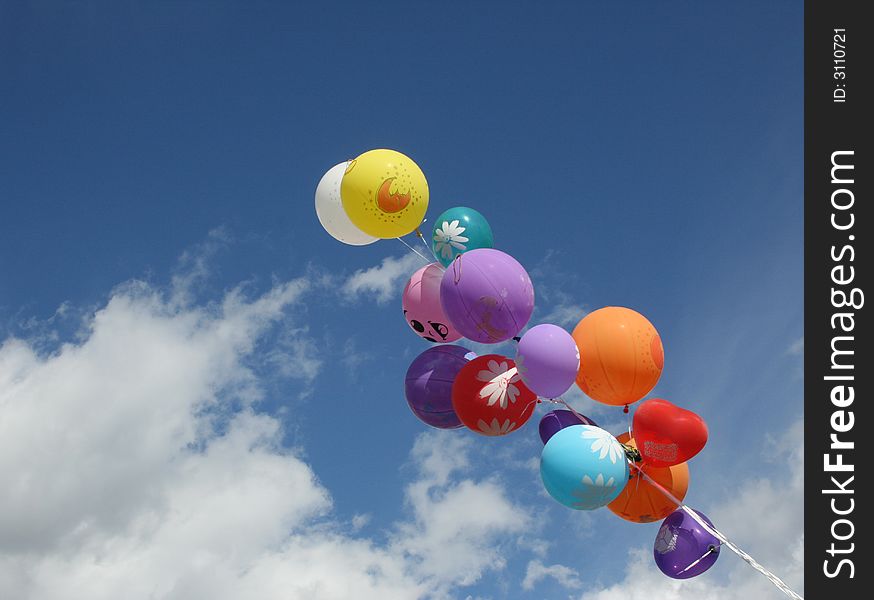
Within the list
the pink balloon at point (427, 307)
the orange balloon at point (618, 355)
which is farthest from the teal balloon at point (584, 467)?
the pink balloon at point (427, 307)

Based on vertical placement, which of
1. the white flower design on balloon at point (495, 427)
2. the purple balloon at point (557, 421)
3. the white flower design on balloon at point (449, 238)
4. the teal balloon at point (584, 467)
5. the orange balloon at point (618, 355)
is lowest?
the teal balloon at point (584, 467)

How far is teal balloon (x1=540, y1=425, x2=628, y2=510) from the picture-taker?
26.7 feet

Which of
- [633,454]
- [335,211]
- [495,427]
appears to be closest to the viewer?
[633,454]

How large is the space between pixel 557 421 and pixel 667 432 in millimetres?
1425

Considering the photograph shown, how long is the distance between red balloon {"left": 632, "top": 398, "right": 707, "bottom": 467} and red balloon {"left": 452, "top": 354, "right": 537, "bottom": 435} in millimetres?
1350

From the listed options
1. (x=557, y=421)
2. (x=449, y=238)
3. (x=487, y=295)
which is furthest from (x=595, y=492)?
(x=449, y=238)

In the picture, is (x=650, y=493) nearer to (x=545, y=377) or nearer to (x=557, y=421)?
(x=557, y=421)

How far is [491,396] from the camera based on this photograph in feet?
29.4

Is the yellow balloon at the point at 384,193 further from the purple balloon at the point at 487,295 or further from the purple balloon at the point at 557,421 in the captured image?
the purple balloon at the point at 557,421

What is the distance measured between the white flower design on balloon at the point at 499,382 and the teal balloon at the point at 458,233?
1.52 meters

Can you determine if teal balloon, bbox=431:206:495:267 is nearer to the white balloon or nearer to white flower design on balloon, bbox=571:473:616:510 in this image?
the white balloon

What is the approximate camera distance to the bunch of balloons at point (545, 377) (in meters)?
8.34
